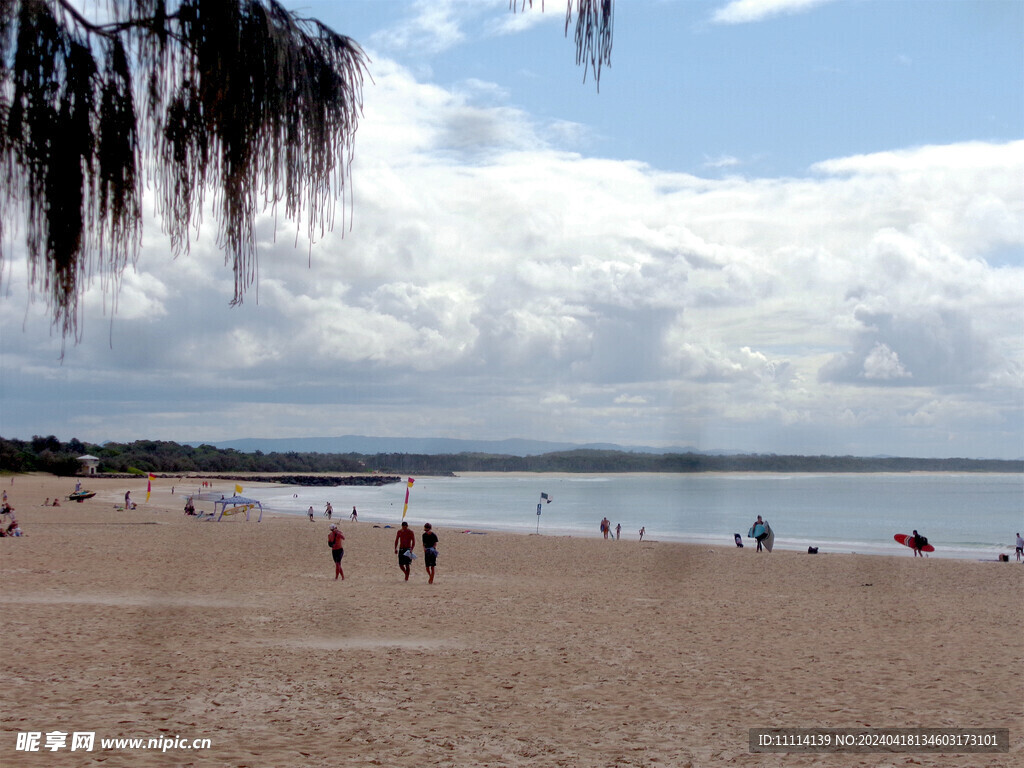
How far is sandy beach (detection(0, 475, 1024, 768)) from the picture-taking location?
7.01m

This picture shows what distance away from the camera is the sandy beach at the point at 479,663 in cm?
701

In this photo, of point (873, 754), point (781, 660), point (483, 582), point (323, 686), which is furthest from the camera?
point (483, 582)

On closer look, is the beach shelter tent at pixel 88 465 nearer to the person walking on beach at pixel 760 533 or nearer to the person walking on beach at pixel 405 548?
the person walking on beach at pixel 760 533

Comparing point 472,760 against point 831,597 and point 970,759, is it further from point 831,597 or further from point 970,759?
point 831,597

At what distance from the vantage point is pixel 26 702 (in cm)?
750

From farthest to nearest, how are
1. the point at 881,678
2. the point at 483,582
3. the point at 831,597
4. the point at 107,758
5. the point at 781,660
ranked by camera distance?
the point at 483,582 → the point at 831,597 → the point at 781,660 → the point at 881,678 → the point at 107,758

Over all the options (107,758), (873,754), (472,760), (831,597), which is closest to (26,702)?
(107,758)

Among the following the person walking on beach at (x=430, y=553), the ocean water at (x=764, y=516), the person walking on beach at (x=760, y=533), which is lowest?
the ocean water at (x=764, y=516)

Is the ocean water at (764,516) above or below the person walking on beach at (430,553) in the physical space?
below

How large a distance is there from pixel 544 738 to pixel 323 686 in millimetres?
2603

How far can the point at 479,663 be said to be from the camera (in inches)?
400

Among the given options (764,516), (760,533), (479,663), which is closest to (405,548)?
(479,663)

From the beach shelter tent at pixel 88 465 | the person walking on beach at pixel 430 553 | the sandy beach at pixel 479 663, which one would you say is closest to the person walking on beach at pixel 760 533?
the sandy beach at pixel 479 663

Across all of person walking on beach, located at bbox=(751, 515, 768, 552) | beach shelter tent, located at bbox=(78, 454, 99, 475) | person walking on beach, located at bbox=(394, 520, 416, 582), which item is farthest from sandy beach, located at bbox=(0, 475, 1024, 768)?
beach shelter tent, located at bbox=(78, 454, 99, 475)
